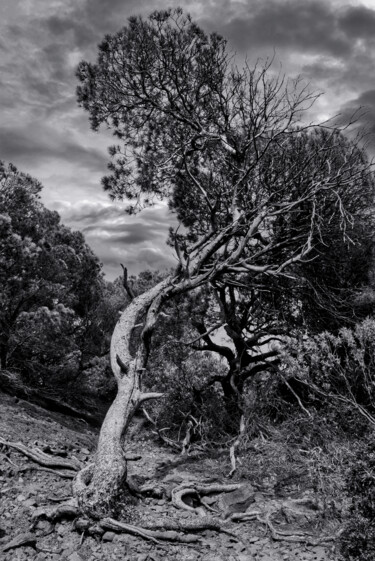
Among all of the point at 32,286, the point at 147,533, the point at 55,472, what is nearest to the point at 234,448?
the point at 55,472

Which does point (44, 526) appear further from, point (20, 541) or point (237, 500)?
point (237, 500)

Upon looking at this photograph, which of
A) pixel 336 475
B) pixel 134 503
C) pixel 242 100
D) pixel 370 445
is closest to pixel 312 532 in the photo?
pixel 336 475

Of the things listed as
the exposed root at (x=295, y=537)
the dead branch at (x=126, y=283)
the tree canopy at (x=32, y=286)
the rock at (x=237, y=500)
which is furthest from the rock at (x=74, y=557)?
the tree canopy at (x=32, y=286)

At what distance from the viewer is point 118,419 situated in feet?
27.9

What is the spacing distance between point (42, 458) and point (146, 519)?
2719 millimetres

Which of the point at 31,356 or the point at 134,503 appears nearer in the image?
the point at 134,503

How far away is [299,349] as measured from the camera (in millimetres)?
9523

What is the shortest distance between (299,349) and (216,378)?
16.3 feet

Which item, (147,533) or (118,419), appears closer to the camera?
(147,533)

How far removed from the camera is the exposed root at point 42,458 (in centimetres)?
855

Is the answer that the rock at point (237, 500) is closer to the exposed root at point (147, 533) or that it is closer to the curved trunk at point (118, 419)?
the exposed root at point (147, 533)

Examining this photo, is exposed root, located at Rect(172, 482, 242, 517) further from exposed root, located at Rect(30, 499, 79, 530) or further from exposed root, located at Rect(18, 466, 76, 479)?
exposed root, located at Rect(18, 466, 76, 479)

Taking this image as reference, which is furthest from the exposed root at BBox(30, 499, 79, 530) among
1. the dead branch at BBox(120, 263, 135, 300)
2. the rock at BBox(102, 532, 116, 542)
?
the dead branch at BBox(120, 263, 135, 300)

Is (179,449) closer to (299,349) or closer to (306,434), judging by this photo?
(306,434)
